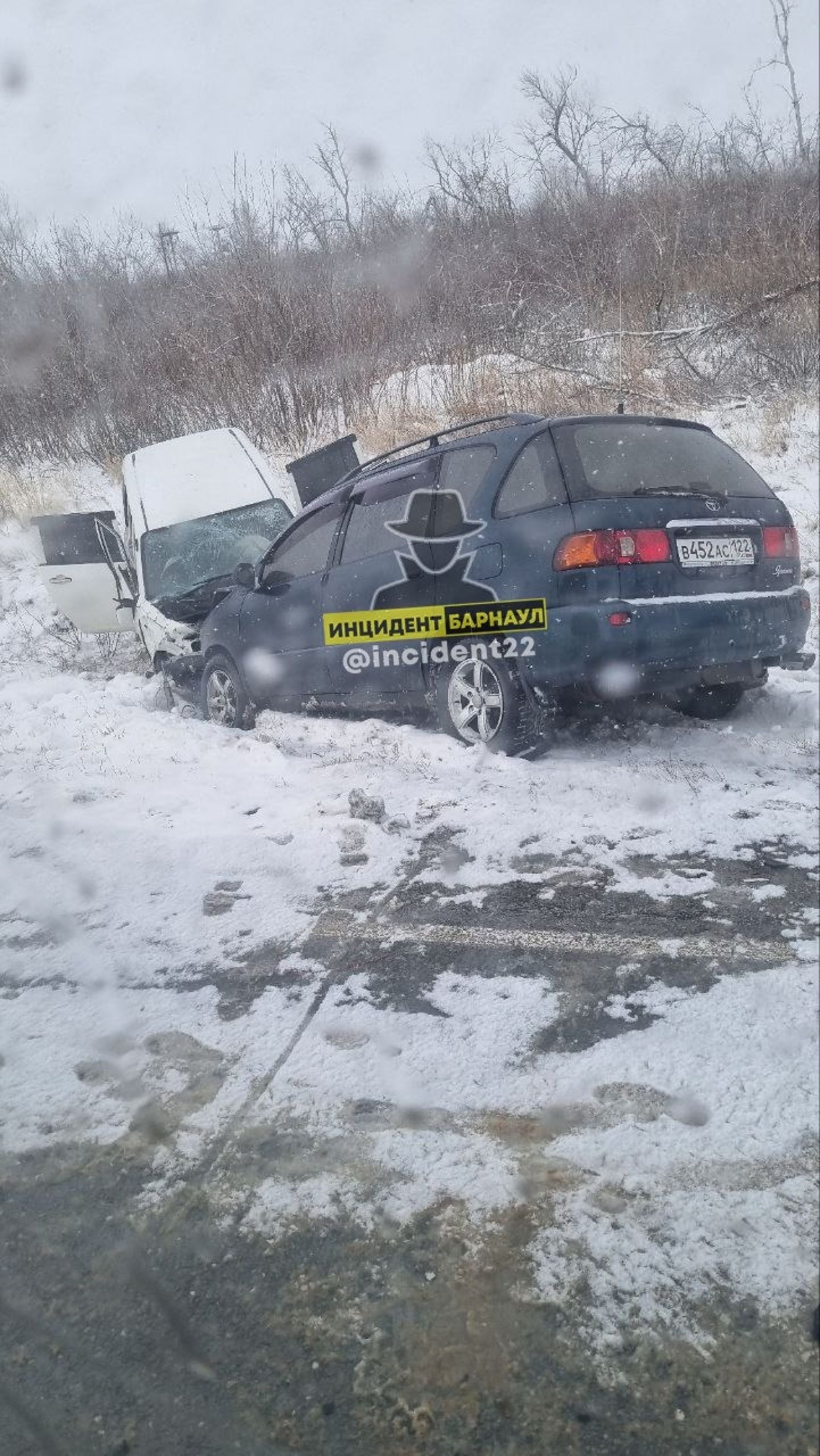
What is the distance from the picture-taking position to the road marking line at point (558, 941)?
9.02ft

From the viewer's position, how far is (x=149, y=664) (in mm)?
8484

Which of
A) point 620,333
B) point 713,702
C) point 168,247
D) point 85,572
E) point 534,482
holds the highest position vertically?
point 168,247

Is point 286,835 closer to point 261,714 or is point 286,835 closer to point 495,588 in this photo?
point 495,588

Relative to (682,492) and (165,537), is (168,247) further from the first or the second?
(682,492)

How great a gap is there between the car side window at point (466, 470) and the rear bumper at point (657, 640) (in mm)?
891

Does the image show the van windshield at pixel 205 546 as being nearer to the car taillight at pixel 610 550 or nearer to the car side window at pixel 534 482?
the car side window at pixel 534 482

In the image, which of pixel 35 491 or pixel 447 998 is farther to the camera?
pixel 35 491

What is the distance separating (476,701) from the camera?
Result: 16.1 ft

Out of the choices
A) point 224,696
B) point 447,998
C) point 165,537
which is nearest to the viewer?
point 447,998

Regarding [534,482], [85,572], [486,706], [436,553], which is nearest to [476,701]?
[486,706]

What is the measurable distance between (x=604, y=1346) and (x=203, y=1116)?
999mm

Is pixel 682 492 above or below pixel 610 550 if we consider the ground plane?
above

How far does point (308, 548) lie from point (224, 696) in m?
1.32

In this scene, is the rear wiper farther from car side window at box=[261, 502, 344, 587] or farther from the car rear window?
car side window at box=[261, 502, 344, 587]
